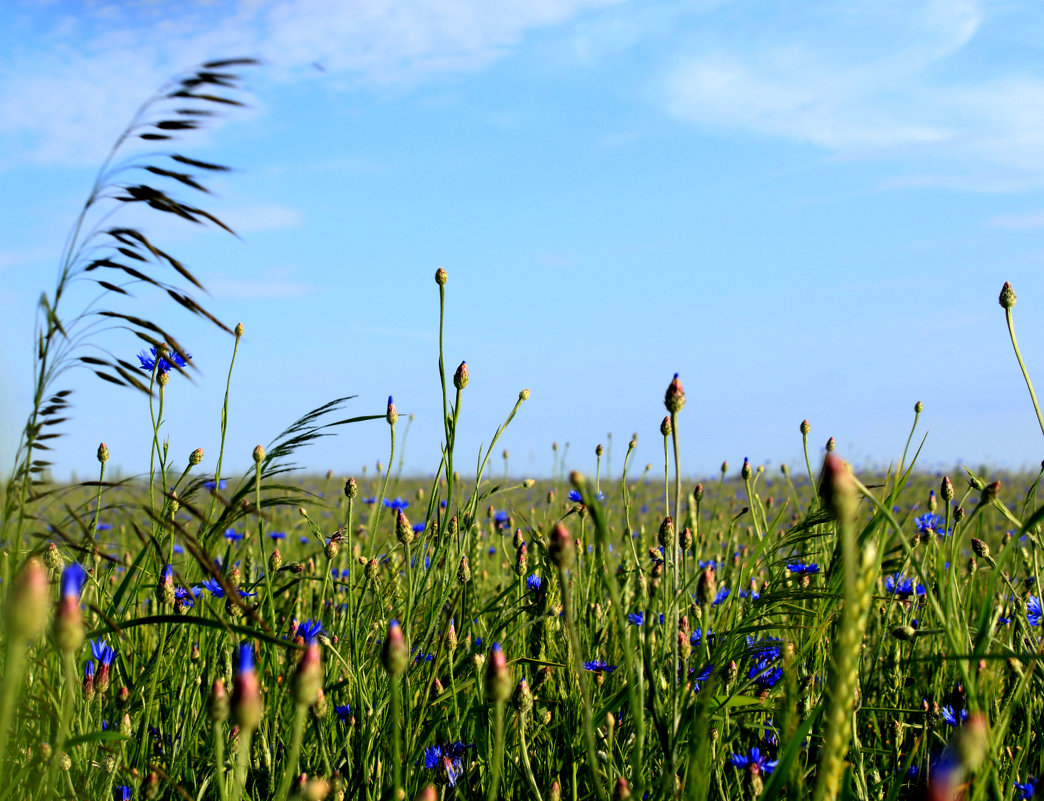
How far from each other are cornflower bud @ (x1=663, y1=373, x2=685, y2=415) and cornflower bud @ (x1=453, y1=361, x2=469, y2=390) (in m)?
0.72

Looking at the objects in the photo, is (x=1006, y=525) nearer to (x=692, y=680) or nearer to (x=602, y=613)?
(x=602, y=613)

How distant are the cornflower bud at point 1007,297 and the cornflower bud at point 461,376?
1260 mm

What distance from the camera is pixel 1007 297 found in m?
2.07

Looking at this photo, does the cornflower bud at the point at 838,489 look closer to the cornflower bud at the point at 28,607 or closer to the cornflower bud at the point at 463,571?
the cornflower bud at the point at 28,607

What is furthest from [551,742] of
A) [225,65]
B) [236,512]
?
[225,65]

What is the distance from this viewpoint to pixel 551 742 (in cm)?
186

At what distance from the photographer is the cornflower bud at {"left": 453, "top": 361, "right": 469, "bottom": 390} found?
1.94m

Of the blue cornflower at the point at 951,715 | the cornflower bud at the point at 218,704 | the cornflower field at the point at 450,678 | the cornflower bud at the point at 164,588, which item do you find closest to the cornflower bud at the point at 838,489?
the cornflower field at the point at 450,678

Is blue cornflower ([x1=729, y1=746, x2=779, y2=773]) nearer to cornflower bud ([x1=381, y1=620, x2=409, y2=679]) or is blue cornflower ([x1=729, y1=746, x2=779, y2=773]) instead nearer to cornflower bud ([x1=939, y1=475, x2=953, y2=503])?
cornflower bud ([x1=939, y1=475, x2=953, y2=503])

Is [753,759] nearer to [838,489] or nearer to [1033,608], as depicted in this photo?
[838,489]

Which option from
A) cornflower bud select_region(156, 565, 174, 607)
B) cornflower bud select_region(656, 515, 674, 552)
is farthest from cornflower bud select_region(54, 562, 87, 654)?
cornflower bud select_region(656, 515, 674, 552)

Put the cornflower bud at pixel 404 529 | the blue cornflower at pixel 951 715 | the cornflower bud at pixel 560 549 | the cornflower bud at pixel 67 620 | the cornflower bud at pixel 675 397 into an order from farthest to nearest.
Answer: the blue cornflower at pixel 951 715 → the cornflower bud at pixel 404 529 → the cornflower bud at pixel 675 397 → the cornflower bud at pixel 560 549 → the cornflower bud at pixel 67 620

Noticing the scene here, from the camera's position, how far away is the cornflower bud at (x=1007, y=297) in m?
2.06

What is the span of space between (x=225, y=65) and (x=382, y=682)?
4.11ft
